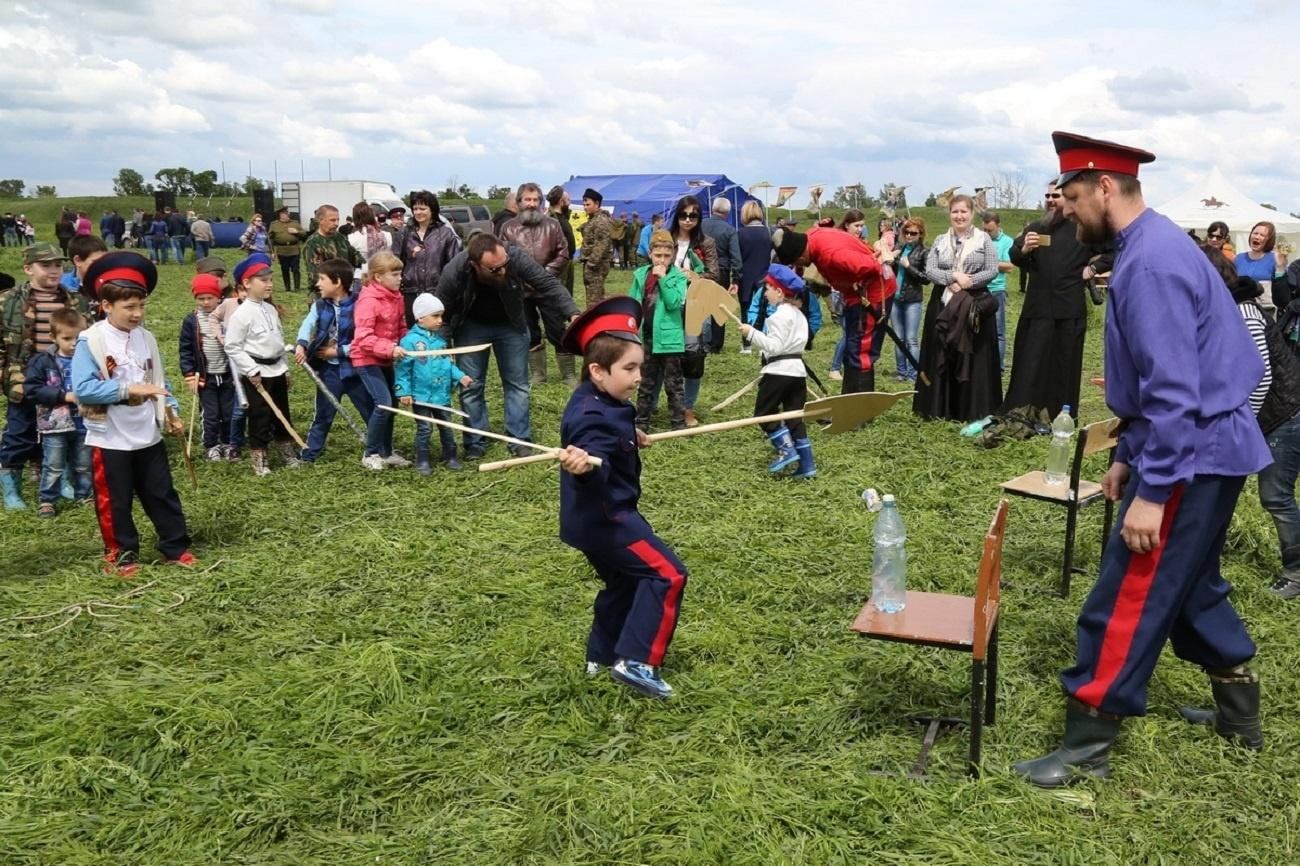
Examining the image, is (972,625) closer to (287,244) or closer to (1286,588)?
(1286,588)

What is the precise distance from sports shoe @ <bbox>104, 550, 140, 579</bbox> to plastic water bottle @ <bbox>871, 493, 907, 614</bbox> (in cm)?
423

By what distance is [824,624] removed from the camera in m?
4.98

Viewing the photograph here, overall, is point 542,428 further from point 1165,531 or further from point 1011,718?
point 1165,531

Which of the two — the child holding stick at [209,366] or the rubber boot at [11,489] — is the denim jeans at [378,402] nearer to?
the child holding stick at [209,366]

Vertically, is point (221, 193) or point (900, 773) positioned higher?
point (221, 193)

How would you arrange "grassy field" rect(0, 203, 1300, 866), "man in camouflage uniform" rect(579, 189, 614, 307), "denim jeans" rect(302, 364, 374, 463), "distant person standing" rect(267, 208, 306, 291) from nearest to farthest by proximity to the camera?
1. "grassy field" rect(0, 203, 1300, 866)
2. "denim jeans" rect(302, 364, 374, 463)
3. "man in camouflage uniform" rect(579, 189, 614, 307)
4. "distant person standing" rect(267, 208, 306, 291)

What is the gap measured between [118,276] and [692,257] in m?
4.94

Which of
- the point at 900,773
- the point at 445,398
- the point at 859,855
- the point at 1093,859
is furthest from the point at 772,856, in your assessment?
the point at 445,398

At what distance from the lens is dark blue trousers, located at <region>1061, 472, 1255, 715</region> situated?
10.8ft

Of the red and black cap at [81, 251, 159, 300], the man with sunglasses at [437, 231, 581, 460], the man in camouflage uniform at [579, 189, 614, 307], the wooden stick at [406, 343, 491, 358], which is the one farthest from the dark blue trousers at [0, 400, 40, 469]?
the man in camouflage uniform at [579, 189, 614, 307]

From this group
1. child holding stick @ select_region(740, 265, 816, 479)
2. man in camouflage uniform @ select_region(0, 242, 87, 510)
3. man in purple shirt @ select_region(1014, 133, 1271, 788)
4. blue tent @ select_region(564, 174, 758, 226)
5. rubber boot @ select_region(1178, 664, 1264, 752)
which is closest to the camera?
man in purple shirt @ select_region(1014, 133, 1271, 788)

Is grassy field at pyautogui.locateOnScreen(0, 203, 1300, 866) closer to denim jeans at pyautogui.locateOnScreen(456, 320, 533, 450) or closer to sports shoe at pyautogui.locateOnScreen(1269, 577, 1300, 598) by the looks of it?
sports shoe at pyautogui.locateOnScreen(1269, 577, 1300, 598)

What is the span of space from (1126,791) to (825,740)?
1.05 metres

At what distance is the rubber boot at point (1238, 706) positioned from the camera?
3.75m
